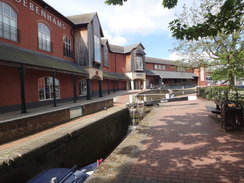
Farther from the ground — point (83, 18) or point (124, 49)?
point (124, 49)

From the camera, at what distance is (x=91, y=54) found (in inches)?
728

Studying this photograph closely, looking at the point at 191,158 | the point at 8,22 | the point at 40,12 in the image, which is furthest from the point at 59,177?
the point at 40,12

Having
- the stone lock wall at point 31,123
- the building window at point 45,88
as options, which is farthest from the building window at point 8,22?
the stone lock wall at point 31,123

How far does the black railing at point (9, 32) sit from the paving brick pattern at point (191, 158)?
1162cm

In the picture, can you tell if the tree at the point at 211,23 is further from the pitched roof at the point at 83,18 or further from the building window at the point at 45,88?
the pitched roof at the point at 83,18

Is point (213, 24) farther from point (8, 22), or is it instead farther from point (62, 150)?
point (8, 22)

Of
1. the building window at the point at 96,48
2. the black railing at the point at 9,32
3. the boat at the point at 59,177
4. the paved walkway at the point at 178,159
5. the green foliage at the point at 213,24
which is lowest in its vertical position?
the boat at the point at 59,177

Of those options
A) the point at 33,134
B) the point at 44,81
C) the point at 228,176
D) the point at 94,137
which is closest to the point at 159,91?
the point at 44,81

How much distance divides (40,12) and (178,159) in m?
15.7

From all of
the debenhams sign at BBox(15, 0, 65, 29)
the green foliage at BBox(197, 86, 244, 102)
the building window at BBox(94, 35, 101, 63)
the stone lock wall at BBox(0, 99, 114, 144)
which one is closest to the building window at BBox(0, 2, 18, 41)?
the debenhams sign at BBox(15, 0, 65, 29)

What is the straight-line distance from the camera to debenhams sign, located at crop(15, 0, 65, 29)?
39.3ft

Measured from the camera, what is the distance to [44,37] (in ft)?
46.1

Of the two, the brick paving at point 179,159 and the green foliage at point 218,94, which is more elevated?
the green foliage at point 218,94

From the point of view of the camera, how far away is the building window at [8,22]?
33.3ft
